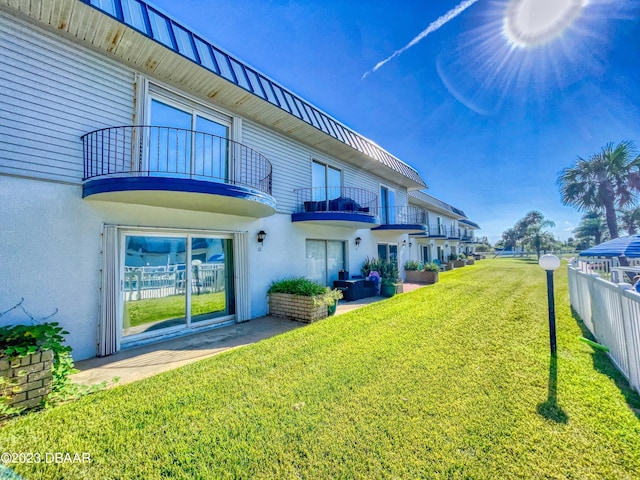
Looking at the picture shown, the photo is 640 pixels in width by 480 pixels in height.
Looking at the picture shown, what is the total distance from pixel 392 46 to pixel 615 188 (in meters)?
21.6

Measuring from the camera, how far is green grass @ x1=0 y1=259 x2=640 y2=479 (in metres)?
2.16

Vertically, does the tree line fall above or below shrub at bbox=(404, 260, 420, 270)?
above

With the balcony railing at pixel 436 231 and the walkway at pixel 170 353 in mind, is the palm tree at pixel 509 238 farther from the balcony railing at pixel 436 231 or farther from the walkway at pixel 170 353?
the walkway at pixel 170 353

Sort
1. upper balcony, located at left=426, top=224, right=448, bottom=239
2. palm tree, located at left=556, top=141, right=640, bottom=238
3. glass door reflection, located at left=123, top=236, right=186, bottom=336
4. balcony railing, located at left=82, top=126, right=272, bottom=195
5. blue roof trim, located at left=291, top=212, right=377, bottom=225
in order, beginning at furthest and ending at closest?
1. upper balcony, located at left=426, top=224, right=448, bottom=239
2. palm tree, located at left=556, top=141, right=640, bottom=238
3. blue roof trim, located at left=291, top=212, right=377, bottom=225
4. glass door reflection, located at left=123, top=236, right=186, bottom=336
5. balcony railing, located at left=82, top=126, right=272, bottom=195

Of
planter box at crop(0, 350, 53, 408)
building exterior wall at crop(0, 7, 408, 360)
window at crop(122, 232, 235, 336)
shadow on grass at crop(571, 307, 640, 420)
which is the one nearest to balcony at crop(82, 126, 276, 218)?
building exterior wall at crop(0, 7, 408, 360)

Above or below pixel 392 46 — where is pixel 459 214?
below

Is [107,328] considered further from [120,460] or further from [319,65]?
[319,65]

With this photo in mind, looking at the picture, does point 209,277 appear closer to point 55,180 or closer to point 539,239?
point 55,180

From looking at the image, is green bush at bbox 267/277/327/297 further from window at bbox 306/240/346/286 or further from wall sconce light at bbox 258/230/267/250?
window at bbox 306/240/346/286

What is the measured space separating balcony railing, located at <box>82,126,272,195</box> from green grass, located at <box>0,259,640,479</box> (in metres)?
3.94

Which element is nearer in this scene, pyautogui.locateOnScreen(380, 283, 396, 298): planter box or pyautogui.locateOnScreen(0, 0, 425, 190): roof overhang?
pyautogui.locateOnScreen(0, 0, 425, 190): roof overhang

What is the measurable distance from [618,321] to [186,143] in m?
8.58

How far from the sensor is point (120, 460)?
2.27m

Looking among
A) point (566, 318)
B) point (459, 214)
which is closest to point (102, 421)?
point (566, 318)
